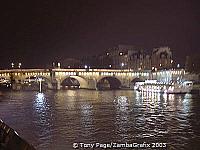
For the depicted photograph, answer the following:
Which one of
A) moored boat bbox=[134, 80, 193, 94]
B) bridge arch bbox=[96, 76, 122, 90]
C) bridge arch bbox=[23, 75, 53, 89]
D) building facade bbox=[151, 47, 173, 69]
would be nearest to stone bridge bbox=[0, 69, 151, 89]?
bridge arch bbox=[23, 75, 53, 89]

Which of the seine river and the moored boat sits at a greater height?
the moored boat

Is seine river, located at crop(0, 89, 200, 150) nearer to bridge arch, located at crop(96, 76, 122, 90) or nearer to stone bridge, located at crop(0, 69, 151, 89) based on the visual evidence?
stone bridge, located at crop(0, 69, 151, 89)

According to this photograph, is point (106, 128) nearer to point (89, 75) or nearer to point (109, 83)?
point (89, 75)

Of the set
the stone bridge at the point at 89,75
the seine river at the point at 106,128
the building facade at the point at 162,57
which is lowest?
the seine river at the point at 106,128

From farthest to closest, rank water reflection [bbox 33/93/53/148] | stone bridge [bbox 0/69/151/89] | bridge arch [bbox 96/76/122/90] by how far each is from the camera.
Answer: bridge arch [bbox 96/76/122/90], stone bridge [bbox 0/69/151/89], water reflection [bbox 33/93/53/148]

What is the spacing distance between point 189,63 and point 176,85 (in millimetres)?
9164

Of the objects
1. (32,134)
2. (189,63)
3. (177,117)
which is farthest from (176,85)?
(32,134)

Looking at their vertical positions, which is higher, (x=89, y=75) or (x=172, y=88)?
(x=89, y=75)

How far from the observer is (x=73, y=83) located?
113250mm

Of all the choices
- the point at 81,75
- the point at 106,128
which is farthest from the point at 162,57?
the point at 106,128

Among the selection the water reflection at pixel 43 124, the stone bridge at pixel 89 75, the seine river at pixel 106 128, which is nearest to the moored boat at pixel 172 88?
the stone bridge at pixel 89 75

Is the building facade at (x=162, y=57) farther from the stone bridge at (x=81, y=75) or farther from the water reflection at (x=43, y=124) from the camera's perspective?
the water reflection at (x=43, y=124)

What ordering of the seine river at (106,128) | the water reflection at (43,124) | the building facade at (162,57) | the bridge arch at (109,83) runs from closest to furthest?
the seine river at (106,128)
the water reflection at (43,124)
the bridge arch at (109,83)
the building facade at (162,57)

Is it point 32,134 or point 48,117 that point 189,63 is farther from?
point 32,134
